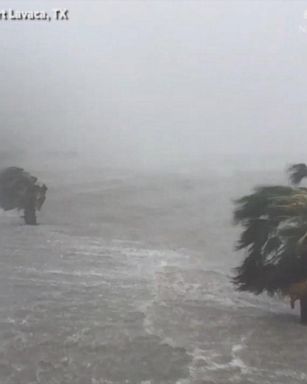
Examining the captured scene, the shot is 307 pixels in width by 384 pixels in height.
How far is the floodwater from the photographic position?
1.65 metres

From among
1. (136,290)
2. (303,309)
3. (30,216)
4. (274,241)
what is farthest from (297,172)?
(30,216)

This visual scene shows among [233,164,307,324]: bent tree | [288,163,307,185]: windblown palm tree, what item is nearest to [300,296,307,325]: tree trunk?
[233,164,307,324]: bent tree

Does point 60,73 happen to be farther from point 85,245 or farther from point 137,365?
point 137,365

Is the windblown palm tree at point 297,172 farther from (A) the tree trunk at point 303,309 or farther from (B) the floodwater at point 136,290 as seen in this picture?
(A) the tree trunk at point 303,309

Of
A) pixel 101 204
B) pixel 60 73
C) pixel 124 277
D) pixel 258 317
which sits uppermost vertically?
pixel 60 73

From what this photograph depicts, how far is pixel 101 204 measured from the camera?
1.79 meters

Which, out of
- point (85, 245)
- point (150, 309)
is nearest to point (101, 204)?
point (85, 245)

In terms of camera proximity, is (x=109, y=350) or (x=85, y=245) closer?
(x=109, y=350)

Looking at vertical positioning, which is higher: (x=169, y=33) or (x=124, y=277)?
(x=169, y=33)

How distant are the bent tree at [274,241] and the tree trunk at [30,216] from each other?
0.67 metres

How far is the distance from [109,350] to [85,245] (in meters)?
0.34

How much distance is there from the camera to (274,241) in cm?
172

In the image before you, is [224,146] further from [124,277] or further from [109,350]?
[109,350]

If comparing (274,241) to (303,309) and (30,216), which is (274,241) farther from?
(30,216)
